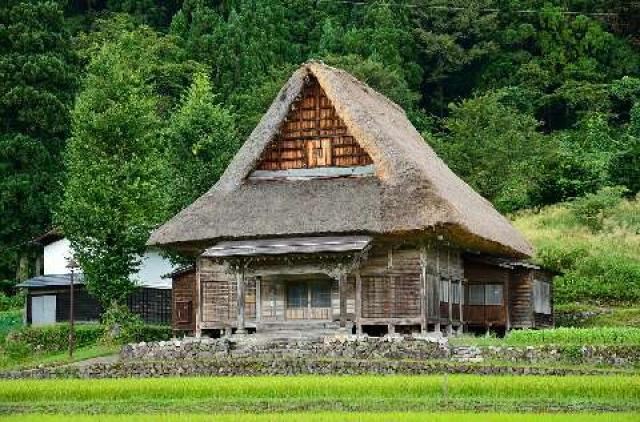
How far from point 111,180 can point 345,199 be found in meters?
8.75

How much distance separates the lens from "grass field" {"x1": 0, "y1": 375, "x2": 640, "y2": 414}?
86.2 ft

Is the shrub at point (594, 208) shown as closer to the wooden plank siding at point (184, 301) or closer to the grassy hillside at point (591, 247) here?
the grassy hillside at point (591, 247)

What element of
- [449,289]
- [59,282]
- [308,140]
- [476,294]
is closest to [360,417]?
[449,289]

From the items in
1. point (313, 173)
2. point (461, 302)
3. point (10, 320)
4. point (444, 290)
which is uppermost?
point (313, 173)

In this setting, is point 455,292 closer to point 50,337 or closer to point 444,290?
point 444,290

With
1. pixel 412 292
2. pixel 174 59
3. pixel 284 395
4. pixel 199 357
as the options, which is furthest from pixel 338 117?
pixel 174 59

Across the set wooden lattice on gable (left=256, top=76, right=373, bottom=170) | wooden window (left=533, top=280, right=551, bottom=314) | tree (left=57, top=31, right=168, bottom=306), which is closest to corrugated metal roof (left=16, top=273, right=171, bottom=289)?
tree (left=57, top=31, right=168, bottom=306)

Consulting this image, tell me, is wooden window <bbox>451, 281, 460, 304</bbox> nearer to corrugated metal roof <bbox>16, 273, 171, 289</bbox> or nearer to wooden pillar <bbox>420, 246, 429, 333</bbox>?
wooden pillar <bbox>420, 246, 429, 333</bbox>

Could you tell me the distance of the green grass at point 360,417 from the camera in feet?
77.1

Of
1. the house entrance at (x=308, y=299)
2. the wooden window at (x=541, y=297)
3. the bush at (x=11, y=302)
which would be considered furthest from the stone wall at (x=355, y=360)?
the bush at (x=11, y=302)

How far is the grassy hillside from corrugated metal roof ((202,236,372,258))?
10669mm

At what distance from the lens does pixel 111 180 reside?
44750mm

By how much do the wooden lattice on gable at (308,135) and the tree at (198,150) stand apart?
7.43 metres

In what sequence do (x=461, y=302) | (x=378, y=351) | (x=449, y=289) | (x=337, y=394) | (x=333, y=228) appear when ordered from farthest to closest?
(x=461, y=302), (x=449, y=289), (x=333, y=228), (x=378, y=351), (x=337, y=394)
